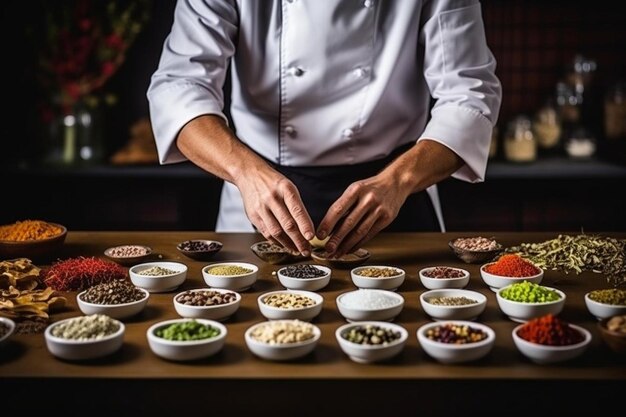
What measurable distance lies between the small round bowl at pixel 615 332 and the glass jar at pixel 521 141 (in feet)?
8.32

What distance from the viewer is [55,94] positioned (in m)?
4.15

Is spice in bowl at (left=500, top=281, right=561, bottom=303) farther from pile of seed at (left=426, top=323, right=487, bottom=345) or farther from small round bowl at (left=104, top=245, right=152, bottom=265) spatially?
small round bowl at (left=104, top=245, right=152, bottom=265)

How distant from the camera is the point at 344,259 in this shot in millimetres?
2168

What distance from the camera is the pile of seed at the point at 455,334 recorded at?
1510mm

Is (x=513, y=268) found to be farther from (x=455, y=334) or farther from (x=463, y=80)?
(x=463, y=80)

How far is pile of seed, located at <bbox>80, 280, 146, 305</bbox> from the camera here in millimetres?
1754

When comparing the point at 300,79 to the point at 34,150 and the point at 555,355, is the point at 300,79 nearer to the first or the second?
the point at 555,355

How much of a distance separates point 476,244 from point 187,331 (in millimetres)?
998

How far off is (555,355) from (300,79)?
1.37 metres

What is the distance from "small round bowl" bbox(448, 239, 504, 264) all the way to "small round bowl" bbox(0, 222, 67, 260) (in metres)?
1.13

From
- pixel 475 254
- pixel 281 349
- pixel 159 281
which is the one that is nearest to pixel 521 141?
pixel 475 254

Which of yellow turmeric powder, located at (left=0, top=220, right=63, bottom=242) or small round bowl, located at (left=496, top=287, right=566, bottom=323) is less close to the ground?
yellow turmeric powder, located at (left=0, top=220, right=63, bottom=242)

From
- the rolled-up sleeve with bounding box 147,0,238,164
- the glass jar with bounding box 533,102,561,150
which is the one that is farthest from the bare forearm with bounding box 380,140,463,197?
the glass jar with bounding box 533,102,561,150
